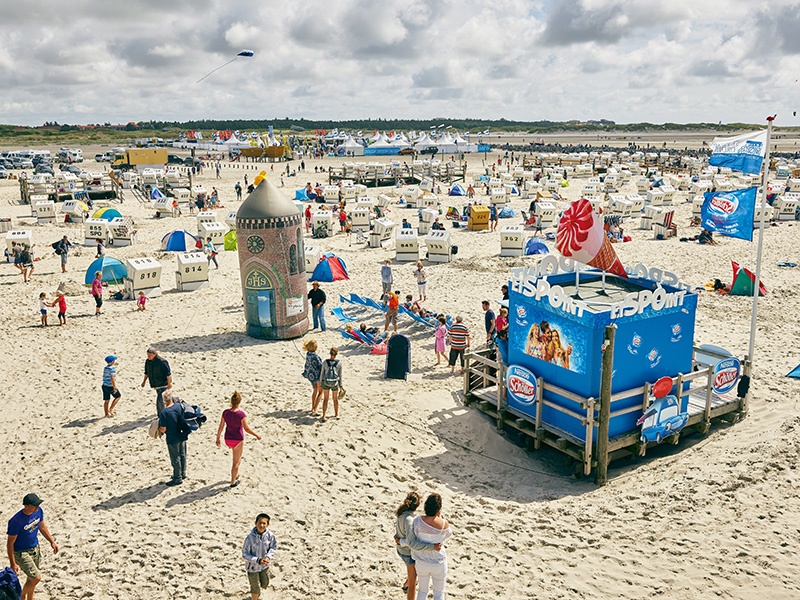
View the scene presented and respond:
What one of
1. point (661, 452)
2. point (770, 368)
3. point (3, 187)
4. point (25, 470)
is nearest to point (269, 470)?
point (25, 470)

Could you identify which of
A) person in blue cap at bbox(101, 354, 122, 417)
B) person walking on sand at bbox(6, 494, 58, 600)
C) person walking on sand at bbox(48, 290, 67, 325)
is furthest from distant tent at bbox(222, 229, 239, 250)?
person walking on sand at bbox(6, 494, 58, 600)

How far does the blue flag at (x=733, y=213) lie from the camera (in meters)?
10.2

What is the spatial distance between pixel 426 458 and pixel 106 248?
2156cm

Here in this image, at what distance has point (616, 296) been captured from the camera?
10.0 metres

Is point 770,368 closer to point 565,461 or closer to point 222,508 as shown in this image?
point 565,461

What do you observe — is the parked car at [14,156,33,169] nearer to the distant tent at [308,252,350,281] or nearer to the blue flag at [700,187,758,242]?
the distant tent at [308,252,350,281]

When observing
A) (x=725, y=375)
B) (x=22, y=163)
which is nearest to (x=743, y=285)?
(x=725, y=375)

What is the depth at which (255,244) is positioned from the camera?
13.6 metres

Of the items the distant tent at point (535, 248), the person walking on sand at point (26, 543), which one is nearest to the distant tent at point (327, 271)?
the distant tent at point (535, 248)

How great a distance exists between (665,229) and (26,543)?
26.7m

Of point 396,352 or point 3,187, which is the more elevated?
point 3,187

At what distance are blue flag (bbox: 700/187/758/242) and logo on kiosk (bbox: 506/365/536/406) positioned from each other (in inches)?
161

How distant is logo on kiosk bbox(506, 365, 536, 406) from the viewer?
957 cm

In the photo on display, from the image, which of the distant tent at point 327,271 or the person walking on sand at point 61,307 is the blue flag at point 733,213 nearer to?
the distant tent at point 327,271
